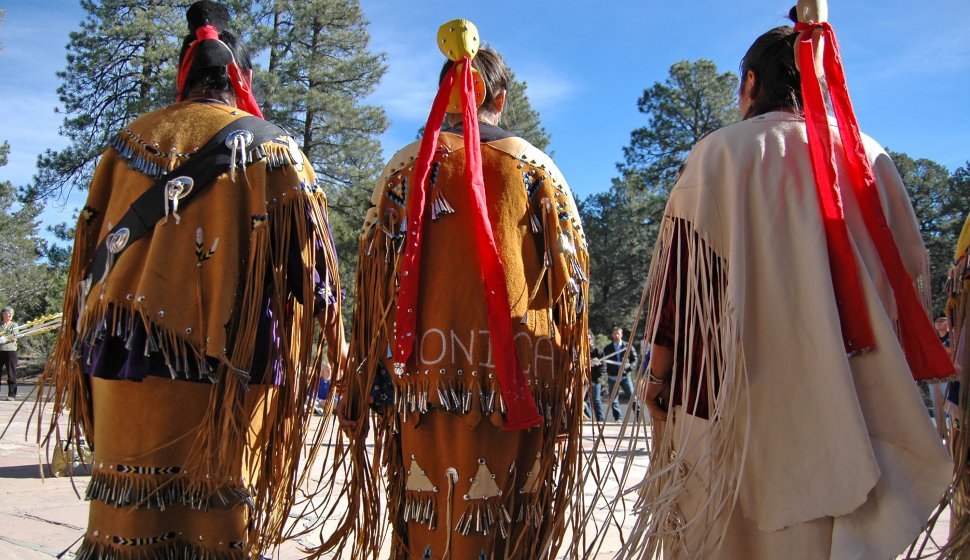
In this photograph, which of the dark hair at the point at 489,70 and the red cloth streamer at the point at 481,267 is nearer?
the red cloth streamer at the point at 481,267

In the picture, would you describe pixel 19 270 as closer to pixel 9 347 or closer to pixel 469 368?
pixel 9 347

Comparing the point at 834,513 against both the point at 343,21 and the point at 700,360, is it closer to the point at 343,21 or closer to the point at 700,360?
the point at 700,360

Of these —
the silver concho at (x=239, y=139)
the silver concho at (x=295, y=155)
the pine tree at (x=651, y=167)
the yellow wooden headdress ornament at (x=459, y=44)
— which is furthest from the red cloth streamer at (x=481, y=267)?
the pine tree at (x=651, y=167)

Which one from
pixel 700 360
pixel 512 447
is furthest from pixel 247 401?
pixel 700 360

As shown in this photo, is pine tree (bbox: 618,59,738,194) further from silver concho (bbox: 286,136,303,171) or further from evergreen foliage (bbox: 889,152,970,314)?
silver concho (bbox: 286,136,303,171)

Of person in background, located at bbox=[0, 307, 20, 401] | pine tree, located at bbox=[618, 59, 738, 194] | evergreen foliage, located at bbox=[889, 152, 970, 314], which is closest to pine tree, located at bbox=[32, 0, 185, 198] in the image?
person in background, located at bbox=[0, 307, 20, 401]

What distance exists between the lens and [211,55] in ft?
8.29

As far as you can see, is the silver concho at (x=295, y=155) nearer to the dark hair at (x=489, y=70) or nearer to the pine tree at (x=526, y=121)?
the dark hair at (x=489, y=70)

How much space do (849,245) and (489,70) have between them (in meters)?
1.29

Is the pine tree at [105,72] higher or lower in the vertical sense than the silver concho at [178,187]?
higher

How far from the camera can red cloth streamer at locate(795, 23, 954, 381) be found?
1.87 meters

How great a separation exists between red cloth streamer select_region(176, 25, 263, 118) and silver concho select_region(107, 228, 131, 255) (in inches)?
20.7

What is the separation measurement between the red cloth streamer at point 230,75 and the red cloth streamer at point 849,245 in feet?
5.47

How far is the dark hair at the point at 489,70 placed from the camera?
2.64 metres
